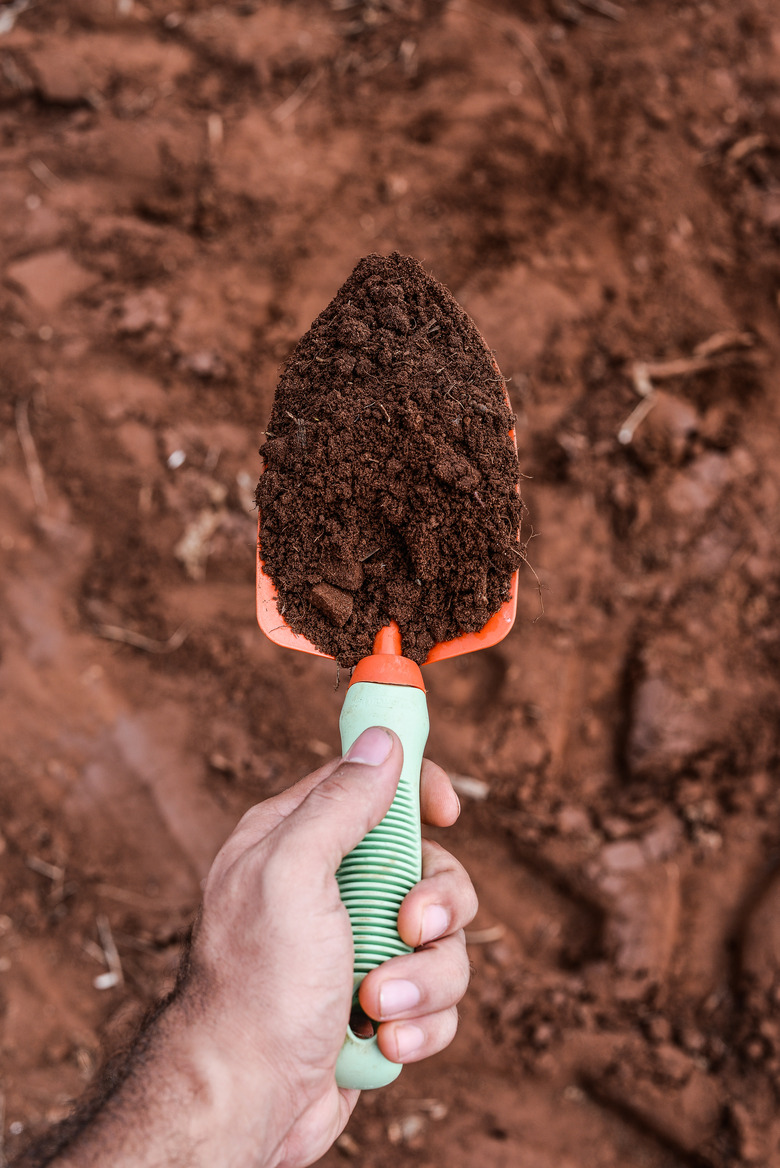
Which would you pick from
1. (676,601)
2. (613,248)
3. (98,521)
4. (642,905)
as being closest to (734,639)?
(676,601)

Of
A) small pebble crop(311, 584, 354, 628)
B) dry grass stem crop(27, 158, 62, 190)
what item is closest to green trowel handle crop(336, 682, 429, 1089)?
small pebble crop(311, 584, 354, 628)

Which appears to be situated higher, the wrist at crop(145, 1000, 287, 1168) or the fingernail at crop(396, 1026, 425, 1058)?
the fingernail at crop(396, 1026, 425, 1058)

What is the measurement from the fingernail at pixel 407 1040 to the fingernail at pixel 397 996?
0.04m

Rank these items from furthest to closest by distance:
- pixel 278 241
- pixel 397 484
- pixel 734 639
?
pixel 278 241
pixel 734 639
pixel 397 484

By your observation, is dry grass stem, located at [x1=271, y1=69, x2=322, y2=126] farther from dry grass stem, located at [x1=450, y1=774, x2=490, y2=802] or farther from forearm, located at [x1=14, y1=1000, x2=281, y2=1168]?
forearm, located at [x1=14, y1=1000, x2=281, y2=1168]

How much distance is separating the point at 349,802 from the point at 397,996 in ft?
1.15

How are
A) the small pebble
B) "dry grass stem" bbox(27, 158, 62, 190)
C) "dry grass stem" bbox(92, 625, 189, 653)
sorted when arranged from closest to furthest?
the small pebble < "dry grass stem" bbox(92, 625, 189, 653) < "dry grass stem" bbox(27, 158, 62, 190)

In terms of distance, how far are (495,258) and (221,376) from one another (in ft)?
3.62

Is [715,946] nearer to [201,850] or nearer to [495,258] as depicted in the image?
[201,850]

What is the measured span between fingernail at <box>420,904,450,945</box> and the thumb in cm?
20

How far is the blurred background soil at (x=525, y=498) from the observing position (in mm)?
2352

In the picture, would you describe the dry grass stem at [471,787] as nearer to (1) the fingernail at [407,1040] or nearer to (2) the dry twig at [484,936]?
(2) the dry twig at [484,936]

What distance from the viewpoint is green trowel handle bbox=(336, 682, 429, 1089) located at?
4.48 feet

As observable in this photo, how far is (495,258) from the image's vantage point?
2.85 m
